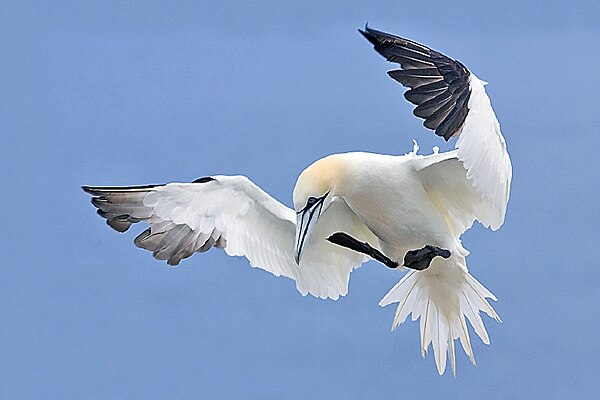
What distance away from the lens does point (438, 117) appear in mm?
4797

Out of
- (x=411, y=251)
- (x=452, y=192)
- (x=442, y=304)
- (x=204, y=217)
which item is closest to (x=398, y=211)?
(x=411, y=251)

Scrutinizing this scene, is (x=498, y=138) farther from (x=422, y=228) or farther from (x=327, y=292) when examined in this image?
(x=327, y=292)

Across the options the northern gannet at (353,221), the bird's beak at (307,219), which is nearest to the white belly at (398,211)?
the northern gannet at (353,221)

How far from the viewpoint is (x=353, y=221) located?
570 centimetres

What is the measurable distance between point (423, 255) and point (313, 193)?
2.01ft

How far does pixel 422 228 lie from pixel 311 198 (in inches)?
21.8

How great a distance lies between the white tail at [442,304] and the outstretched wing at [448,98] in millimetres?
869

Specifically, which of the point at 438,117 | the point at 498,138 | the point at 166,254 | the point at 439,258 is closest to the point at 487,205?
the point at 439,258

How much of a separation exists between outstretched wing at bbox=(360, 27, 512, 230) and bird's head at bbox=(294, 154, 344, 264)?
25.8 inches

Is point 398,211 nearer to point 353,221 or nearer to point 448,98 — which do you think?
point 353,221

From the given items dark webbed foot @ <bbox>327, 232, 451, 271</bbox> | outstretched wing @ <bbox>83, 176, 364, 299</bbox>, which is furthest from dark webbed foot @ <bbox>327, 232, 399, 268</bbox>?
outstretched wing @ <bbox>83, 176, 364, 299</bbox>

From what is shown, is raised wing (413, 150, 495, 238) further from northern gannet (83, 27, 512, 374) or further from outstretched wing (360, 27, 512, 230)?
outstretched wing (360, 27, 512, 230)

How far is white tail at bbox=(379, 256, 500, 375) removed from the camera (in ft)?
19.0

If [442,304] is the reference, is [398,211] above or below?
above
